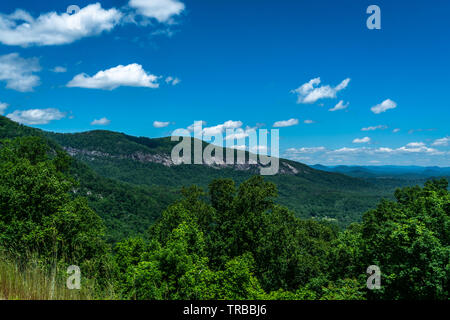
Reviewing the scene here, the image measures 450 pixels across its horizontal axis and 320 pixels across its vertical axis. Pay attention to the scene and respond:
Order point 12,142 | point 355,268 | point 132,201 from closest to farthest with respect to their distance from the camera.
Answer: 1. point 355,268
2. point 12,142
3. point 132,201

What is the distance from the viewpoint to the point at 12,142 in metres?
31.3

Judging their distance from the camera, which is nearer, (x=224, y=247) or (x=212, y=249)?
(x=224, y=247)

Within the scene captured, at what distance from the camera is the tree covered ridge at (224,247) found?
1445cm

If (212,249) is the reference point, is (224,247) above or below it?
above

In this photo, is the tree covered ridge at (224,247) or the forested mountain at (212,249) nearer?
the forested mountain at (212,249)

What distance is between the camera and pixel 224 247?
23.3 m

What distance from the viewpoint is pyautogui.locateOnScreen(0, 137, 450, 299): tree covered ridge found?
14445 mm

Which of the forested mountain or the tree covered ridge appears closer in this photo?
the forested mountain
